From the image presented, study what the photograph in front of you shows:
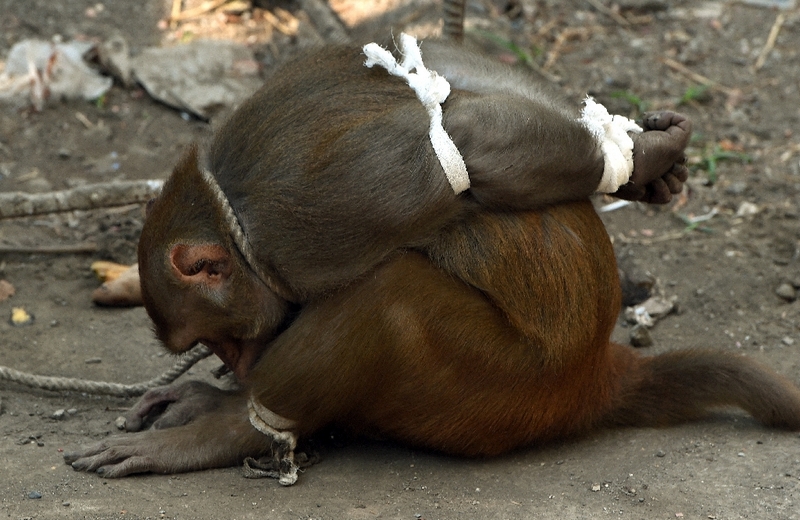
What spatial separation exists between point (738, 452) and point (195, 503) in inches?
84.3

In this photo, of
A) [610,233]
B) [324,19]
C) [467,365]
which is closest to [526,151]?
[467,365]

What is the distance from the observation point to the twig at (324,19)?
25.0 ft

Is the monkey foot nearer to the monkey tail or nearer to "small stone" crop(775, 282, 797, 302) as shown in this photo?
the monkey tail

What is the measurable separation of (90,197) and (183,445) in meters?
2.02

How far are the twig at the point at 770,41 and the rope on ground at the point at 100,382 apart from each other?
5.17m

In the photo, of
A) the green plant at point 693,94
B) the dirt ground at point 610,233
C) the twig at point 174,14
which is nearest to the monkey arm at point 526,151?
the dirt ground at point 610,233

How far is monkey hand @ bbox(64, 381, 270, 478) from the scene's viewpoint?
12.7 feet

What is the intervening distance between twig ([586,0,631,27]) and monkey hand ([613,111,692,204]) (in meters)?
4.55

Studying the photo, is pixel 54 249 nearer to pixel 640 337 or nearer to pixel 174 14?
pixel 174 14

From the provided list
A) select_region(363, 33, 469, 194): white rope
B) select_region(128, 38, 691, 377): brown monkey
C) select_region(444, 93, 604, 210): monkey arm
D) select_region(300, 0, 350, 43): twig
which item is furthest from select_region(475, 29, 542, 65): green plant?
select_region(444, 93, 604, 210): monkey arm

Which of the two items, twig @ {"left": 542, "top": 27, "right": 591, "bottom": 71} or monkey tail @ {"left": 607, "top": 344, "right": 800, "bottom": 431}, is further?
twig @ {"left": 542, "top": 27, "right": 591, "bottom": 71}

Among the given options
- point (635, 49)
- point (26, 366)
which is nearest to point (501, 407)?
point (26, 366)

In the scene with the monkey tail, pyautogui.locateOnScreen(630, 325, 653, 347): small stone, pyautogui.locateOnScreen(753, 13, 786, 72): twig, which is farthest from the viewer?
pyautogui.locateOnScreen(753, 13, 786, 72): twig

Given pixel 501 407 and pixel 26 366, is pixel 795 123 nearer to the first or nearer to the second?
pixel 501 407
